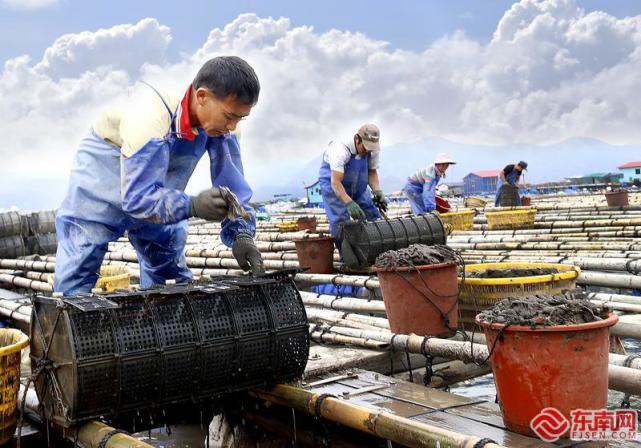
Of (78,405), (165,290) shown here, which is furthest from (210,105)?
(78,405)

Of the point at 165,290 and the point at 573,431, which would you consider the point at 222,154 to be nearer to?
the point at 165,290

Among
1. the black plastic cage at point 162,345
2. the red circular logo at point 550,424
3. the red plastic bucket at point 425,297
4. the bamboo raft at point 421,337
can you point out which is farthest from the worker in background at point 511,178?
the red circular logo at point 550,424

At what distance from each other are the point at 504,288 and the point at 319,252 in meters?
3.45

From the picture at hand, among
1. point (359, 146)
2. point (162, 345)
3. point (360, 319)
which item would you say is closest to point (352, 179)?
point (359, 146)

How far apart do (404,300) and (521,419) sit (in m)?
1.54

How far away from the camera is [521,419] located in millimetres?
2709

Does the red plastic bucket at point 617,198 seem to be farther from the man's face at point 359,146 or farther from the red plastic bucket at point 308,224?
the man's face at point 359,146

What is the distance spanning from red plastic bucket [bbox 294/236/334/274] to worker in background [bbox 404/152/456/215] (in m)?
3.51

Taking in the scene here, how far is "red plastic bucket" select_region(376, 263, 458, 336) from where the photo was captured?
13.5 ft

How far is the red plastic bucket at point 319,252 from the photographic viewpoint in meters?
7.25

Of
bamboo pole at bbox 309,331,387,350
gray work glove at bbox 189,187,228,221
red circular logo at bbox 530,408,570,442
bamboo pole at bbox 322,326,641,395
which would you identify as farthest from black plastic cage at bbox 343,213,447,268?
red circular logo at bbox 530,408,570,442

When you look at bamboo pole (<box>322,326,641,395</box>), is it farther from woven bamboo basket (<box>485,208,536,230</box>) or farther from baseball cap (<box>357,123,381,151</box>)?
woven bamboo basket (<box>485,208,536,230</box>)

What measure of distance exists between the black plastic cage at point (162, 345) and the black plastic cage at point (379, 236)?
3.37 metres

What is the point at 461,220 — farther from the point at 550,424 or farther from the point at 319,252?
the point at 550,424
